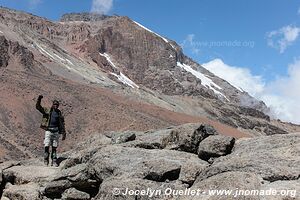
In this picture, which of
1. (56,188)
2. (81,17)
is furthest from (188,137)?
(81,17)

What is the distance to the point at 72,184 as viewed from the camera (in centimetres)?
1155

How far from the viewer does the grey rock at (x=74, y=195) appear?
11172 millimetres

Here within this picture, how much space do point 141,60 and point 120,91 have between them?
75050 mm

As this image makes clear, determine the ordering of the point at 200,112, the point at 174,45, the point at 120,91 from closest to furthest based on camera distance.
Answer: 1. the point at 120,91
2. the point at 200,112
3. the point at 174,45

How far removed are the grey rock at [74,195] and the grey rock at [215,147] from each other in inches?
116

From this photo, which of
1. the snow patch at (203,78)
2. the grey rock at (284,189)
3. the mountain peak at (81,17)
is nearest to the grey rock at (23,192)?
the grey rock at (284,189)

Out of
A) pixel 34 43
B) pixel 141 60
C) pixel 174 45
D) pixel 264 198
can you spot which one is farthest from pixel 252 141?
pixel 174 45

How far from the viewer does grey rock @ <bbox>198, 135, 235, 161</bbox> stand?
11.1 m

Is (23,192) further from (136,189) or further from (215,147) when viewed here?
(215,147)

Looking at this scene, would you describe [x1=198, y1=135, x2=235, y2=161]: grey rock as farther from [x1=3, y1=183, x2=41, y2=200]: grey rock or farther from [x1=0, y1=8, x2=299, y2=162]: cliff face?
[x1=0, y1=8, x2=299, y2=162]: cliff face

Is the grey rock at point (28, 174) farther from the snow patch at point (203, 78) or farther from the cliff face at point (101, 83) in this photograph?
the snow patch at point (203, 78)

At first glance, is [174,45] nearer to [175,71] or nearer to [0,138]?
[175,71]

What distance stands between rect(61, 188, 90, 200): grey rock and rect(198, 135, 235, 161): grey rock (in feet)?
9.63

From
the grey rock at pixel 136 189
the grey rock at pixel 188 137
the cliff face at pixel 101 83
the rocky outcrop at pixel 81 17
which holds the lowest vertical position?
the grey rock at pixel 136 189
